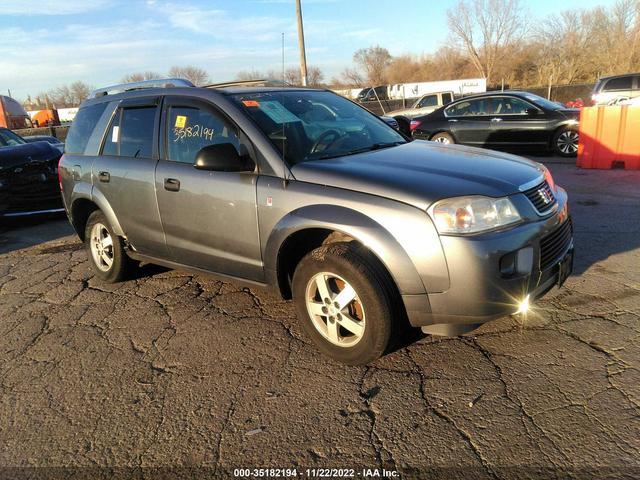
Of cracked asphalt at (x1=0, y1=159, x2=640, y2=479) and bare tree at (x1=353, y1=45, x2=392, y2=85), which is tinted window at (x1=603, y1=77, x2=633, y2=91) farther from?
bare tree at (x1=353, y1=45, x2=392, y2=85)

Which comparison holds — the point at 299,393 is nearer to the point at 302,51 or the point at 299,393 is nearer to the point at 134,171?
the point at 134,171

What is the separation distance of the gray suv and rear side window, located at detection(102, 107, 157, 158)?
0.02 m

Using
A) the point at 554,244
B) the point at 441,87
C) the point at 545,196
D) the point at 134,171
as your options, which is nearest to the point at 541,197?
the point at 545,196

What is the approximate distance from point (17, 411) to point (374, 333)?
2.13 metres

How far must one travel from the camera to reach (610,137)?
8781 mm

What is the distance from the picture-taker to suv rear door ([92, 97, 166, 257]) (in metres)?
4.03

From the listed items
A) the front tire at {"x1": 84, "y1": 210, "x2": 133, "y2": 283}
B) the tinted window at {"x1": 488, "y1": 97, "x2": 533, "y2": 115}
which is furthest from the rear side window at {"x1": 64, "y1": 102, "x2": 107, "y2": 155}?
the tinted window at {"x1": 488, "y1": 97, "x2": 533, "y2": 115}

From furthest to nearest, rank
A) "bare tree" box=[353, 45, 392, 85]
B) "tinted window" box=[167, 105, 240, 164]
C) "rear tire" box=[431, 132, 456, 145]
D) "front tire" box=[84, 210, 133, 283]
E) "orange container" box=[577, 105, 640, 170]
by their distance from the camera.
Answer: "bare tree" box=[353, 45, 392, 85] < "rear tire" box=[431, 132, 456, 145] < "orange container" box=[577, 105, 640, 170] < "front tire" box=[84, 210, 133, 283] < "tinted window" box=[167, 105, 240, 164]

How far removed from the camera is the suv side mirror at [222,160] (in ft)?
10.5

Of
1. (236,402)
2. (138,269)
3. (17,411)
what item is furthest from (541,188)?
(138,269)

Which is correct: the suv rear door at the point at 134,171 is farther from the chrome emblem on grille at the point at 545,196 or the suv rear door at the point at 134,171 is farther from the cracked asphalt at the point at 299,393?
the chrome emblem on grille at the point at 545,196

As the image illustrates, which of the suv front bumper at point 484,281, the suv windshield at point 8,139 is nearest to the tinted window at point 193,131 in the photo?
the suv front bumper at point 484,281

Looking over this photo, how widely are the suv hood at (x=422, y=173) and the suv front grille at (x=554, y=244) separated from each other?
353 millimetres

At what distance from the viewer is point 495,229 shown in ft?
8.88
